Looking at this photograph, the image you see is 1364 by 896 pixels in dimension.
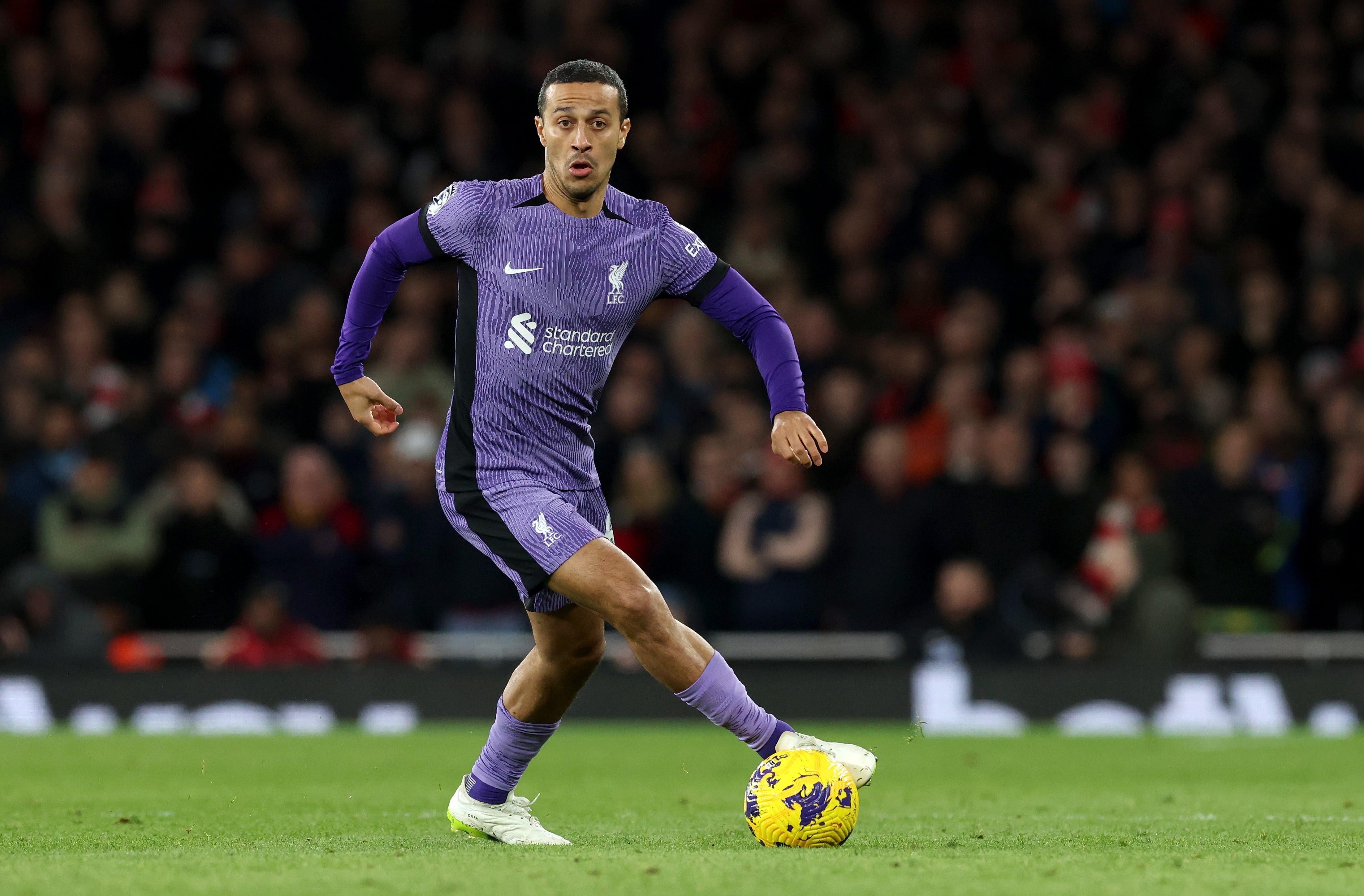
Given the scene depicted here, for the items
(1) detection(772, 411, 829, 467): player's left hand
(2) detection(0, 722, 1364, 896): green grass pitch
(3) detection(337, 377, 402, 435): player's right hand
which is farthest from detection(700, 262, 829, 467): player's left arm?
(2) detection(0, 722, 1364, 896): green grass pitch

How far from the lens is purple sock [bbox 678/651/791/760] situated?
6.23 m

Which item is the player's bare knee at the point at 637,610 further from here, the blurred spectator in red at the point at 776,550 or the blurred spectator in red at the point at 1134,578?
the blurred spectator in red at the point at 1134,578

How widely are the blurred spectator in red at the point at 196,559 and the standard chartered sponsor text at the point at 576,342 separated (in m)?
7.05

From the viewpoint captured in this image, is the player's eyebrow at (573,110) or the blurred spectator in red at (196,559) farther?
the blurred spectator in red at (196,559)

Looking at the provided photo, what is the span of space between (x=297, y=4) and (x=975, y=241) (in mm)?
6454

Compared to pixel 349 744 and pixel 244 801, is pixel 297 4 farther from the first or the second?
pixel 244 801

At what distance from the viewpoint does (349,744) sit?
11.8 m

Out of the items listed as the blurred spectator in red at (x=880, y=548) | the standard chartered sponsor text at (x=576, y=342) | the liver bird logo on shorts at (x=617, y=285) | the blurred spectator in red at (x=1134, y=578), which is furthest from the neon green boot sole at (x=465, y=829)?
the blurred spectator in red at (x=1134, y=578)

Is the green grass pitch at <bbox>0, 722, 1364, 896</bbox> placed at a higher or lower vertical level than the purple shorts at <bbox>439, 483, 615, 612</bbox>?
lower

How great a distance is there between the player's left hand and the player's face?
1.02 metres

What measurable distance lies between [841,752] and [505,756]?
1273 millimetres

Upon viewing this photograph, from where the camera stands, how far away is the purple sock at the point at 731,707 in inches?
245

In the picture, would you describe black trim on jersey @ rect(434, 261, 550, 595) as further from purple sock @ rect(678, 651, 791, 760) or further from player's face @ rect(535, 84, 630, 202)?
purple sock @ rect(678, 651, 791, 760)

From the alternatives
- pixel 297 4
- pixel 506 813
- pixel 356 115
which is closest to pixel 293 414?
pixel 356 115
